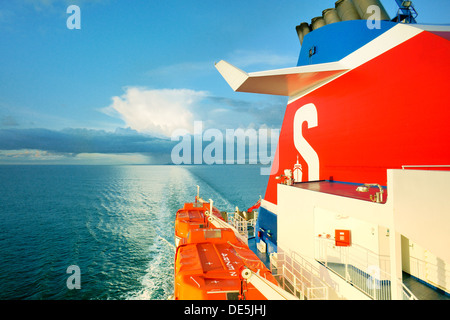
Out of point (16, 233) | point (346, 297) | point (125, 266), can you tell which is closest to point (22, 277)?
point (125, 266)

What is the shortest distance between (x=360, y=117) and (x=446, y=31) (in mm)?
3290

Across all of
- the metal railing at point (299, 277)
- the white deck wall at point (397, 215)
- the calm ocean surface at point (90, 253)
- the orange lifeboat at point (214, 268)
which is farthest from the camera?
the calm ocean surface at point (90, 253)

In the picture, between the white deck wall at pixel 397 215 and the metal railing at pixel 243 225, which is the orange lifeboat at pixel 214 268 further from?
the metal railing at pixel 243 225

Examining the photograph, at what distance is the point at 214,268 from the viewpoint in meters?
6.71

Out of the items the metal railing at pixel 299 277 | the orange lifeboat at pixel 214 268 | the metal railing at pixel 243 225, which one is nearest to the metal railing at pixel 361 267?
the metal railing at pixel 299 277

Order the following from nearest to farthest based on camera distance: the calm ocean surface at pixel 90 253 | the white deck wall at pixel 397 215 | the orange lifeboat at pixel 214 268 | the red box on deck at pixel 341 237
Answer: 1. the white deck wall at pixel 397 215
2. the orange lifeboat at pixel 214 268
3. the red box on deck at pixel 341 237
4. the calm ocean surface at pixel 90 253

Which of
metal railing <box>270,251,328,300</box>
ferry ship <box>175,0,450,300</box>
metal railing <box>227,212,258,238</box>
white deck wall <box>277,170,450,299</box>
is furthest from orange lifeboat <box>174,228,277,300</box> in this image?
metal railing <box>227,212,258,238</box>

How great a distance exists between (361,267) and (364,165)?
3.52 m

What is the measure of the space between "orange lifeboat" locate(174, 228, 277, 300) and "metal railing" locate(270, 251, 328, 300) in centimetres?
96

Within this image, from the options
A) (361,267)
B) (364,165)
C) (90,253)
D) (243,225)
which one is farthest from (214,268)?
(90,253)

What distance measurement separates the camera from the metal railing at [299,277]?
6.43 meters

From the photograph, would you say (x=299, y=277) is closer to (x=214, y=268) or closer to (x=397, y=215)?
(x=214, y=268)

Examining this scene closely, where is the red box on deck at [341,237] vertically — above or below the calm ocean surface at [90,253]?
above

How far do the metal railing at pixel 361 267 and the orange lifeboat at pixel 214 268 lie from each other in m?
2.17
